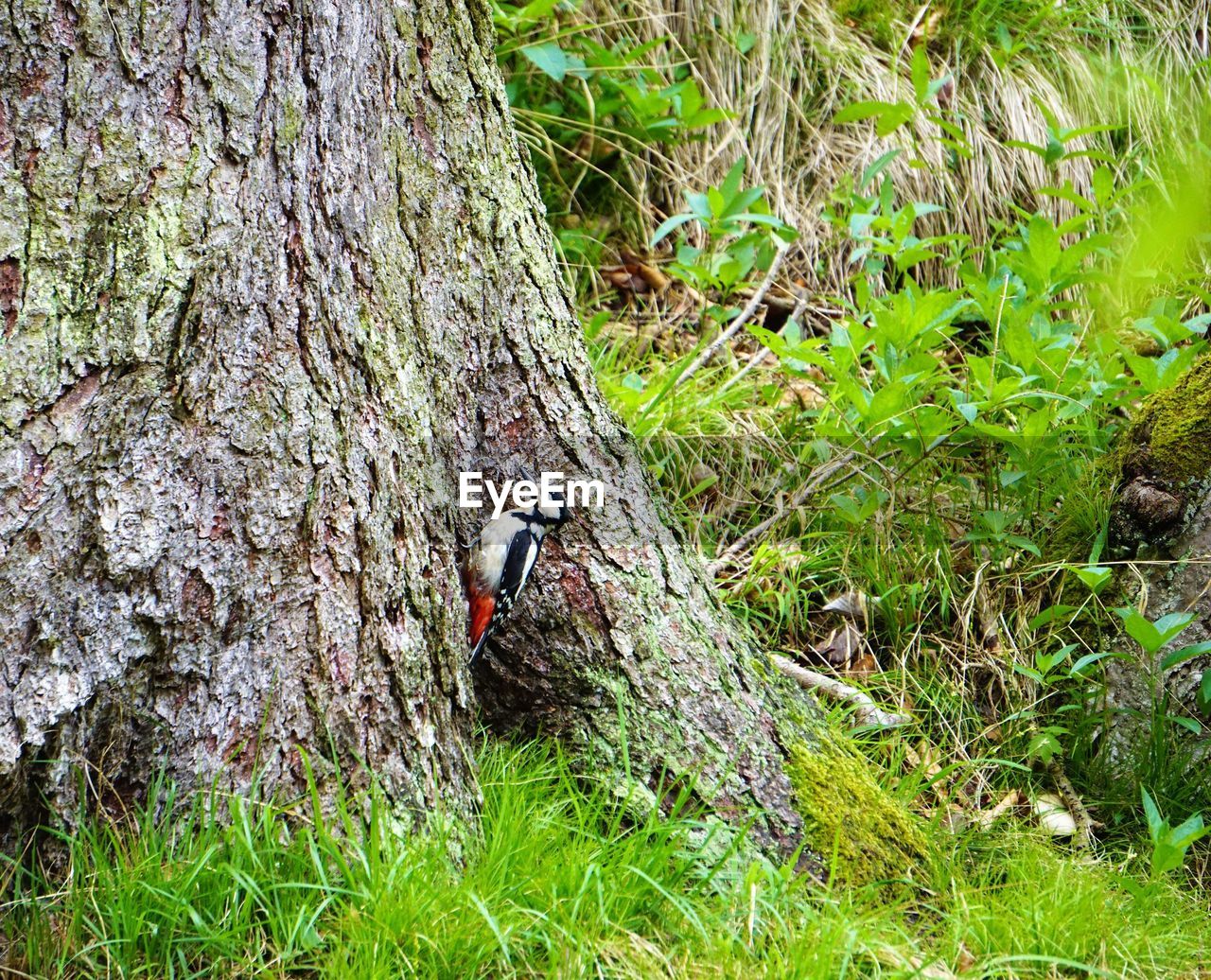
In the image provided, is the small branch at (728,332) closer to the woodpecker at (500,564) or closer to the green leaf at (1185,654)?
the woodpecker at (500,564)

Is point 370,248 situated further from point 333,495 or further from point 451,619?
point 451,619

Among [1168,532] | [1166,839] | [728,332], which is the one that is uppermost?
[1168,532]

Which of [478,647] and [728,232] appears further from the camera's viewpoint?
[728,232]

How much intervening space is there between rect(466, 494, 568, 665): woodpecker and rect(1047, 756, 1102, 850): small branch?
124cm

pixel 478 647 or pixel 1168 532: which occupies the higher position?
pixel 1168 532

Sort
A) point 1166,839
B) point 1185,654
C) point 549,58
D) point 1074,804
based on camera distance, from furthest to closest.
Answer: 1. point 549,58
2. point 1074,804
3. point 1185,654
4. point 1166,839

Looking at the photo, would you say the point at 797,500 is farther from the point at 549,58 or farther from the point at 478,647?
the point at 549,58

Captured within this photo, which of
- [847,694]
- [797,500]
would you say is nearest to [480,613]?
[847,694]

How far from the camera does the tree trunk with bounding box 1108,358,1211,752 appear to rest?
232 cm

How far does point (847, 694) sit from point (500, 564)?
3.22 ft

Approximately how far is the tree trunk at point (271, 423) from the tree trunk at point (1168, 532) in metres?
0.85

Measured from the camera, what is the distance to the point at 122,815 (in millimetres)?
1647

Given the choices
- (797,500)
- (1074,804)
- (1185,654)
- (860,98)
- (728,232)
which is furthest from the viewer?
(860,98)

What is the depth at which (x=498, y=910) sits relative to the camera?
5.32ft
